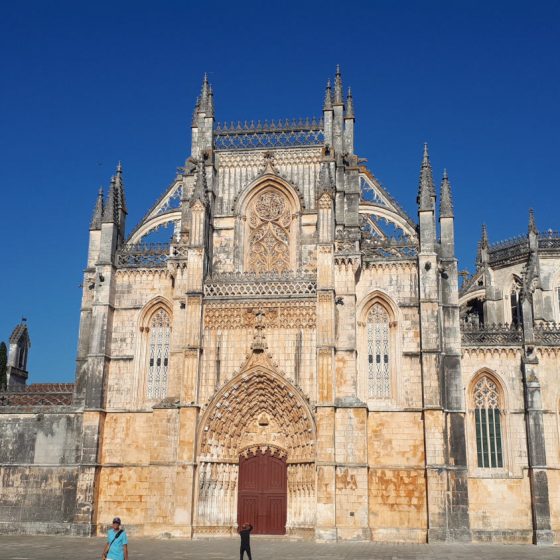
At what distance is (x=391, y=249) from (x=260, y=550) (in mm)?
14759

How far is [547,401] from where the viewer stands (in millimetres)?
32344

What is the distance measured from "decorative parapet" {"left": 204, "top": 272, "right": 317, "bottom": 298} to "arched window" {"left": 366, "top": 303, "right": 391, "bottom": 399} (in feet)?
10.4

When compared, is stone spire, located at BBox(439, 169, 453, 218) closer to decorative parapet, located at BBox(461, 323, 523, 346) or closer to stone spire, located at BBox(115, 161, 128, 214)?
decorative parapet, located at BBox(461, 323, 523, 346)

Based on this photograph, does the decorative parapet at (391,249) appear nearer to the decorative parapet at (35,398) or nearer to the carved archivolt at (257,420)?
the carved archivolt at (257,420)

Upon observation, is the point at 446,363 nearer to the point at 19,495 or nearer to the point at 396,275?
the point at 396,275

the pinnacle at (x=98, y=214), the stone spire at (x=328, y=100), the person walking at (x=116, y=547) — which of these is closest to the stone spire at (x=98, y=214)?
the pinnacle at (x=98, y=214)

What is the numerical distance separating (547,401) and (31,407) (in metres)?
23.3

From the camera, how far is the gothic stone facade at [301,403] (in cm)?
2966

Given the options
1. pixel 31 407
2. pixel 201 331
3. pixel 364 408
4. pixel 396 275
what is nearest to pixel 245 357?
pixel 201 331

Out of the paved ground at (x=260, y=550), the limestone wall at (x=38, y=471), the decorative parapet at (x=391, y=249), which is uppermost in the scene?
the decorative parapet at (x=391, y=249)

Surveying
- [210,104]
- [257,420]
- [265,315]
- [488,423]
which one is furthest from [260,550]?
[210,104]

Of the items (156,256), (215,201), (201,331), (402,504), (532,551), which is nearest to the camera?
(532,551)

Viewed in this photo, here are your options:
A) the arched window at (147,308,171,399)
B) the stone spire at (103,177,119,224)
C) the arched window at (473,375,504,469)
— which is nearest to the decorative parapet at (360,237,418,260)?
the arched window at (473,375,504,469)

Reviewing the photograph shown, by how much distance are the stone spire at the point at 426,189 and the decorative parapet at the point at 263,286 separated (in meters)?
6.14
